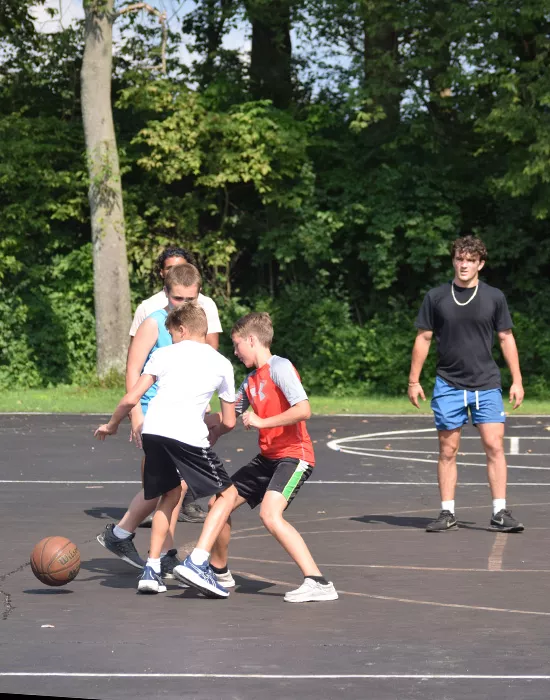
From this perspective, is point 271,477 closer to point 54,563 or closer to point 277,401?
point 277,401

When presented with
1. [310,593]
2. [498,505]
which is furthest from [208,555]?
[498,505]

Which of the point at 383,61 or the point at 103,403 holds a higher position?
the point at 383,61

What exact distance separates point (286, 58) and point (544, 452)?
1711 centimetres

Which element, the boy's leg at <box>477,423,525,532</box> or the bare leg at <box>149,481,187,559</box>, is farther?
the boy's leg at <box>477,423,525,532</box>

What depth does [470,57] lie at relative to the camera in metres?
26.0

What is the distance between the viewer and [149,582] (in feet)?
25.4

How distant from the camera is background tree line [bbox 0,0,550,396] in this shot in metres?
28.5

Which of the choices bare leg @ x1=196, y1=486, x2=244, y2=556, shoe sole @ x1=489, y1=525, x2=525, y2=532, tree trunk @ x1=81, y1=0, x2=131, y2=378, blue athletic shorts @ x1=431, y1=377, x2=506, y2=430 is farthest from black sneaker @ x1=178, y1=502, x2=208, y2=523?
tree trunk @ x1=81, y1=0, x2=131, y2=378

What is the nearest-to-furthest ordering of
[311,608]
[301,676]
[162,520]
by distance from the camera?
[301,676] → [311,608] → [162,520]

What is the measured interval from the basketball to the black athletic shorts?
0.58m

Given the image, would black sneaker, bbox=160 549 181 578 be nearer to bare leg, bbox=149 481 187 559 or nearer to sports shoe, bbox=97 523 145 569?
sports shoe, bbox=97 523 145 569

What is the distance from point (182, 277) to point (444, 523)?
312cm

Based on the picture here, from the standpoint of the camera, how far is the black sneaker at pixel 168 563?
8297 millimetres

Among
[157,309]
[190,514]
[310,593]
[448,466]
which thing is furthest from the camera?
[190,514]
